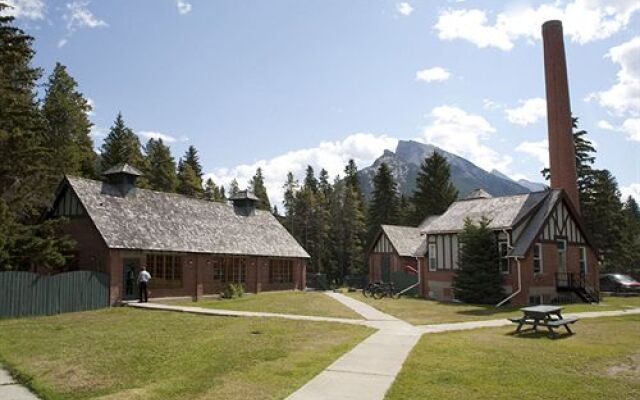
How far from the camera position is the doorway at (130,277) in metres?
Result: 27.9

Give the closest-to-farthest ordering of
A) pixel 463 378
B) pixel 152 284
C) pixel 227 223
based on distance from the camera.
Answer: pixel 463 378, pixel 152 284, pixel 227 223

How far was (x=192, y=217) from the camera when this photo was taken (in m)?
34.6

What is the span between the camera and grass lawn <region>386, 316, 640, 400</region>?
9.30 meters

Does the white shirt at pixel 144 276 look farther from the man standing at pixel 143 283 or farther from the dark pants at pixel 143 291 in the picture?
the dark pants at pixel 143 291

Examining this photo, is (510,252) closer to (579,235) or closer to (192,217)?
(579,235)

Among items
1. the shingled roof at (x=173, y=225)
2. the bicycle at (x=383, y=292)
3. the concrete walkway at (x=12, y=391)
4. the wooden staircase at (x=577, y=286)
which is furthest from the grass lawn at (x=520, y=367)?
the shingled roof at (x=173, y=225)

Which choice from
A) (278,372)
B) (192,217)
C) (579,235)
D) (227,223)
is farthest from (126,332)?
(579,235)

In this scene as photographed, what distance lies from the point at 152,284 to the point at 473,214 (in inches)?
774

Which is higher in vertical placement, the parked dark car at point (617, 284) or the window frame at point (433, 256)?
the window frame at point (433, 256)

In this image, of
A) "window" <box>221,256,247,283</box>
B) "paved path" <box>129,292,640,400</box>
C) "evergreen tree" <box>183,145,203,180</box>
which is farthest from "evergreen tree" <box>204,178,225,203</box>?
"paved path" <box>129,292,640,400</box>

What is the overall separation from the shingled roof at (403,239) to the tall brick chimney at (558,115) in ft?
42.7

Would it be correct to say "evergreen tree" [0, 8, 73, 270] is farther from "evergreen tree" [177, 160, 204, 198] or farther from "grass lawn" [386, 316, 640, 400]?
"evergreen tree" [177, 160, 204, 198]

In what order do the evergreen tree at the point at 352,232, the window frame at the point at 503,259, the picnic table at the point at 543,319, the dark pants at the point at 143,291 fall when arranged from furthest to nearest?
1. the evergreen tree at the point at 352,232
2. the window frame at the point at 503,259
3. the dark pants at the point at 143,291
4. the picnic table at the point at 543,319

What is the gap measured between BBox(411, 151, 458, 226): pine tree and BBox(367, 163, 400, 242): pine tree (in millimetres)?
5113
